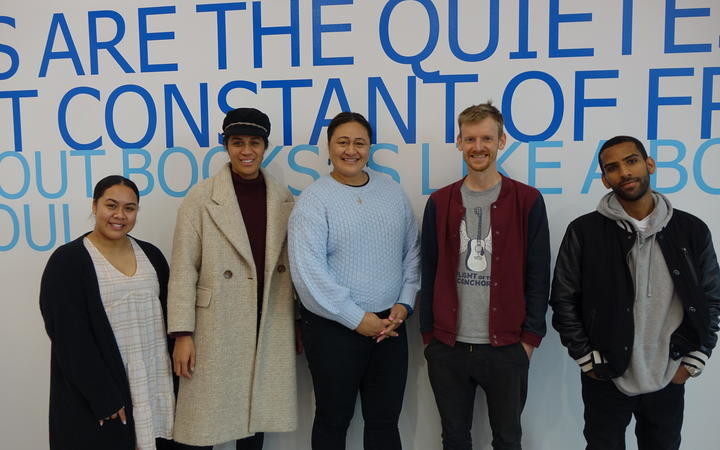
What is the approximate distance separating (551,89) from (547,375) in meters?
1.37

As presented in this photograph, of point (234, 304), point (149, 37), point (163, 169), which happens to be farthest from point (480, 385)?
point (149, 37)

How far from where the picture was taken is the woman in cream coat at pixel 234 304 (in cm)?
192

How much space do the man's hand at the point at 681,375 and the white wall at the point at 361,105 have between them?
616 mm

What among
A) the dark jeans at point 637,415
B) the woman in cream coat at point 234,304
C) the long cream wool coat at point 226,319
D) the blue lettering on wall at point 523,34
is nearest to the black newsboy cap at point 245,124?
the woman in cream coat at point 234,304

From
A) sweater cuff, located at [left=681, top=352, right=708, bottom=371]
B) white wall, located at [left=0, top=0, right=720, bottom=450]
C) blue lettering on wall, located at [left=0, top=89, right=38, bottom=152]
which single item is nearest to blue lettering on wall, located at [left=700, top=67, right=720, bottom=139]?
white wall, located at [left=0, top=0, right=720, bottom=450]

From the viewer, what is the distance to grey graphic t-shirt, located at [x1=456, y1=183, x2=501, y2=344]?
1858mm

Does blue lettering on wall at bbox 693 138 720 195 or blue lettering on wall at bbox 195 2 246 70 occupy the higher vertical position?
blue lettering on wall at bbox 195 2 246 70

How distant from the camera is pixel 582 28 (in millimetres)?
2236

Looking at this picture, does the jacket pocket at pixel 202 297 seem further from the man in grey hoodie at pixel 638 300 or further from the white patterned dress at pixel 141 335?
the man in grey hoodie at pixel 638 300

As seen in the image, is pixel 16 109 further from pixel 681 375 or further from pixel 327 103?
pixel 681 375

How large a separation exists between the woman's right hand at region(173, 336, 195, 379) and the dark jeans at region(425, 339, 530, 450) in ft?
3.12

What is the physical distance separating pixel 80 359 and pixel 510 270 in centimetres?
156

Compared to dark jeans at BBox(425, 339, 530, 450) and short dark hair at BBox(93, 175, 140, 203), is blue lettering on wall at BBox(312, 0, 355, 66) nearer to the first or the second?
short dark hair at BBox(93, 175, 140, 203)

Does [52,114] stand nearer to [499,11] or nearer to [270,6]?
[270,6]
